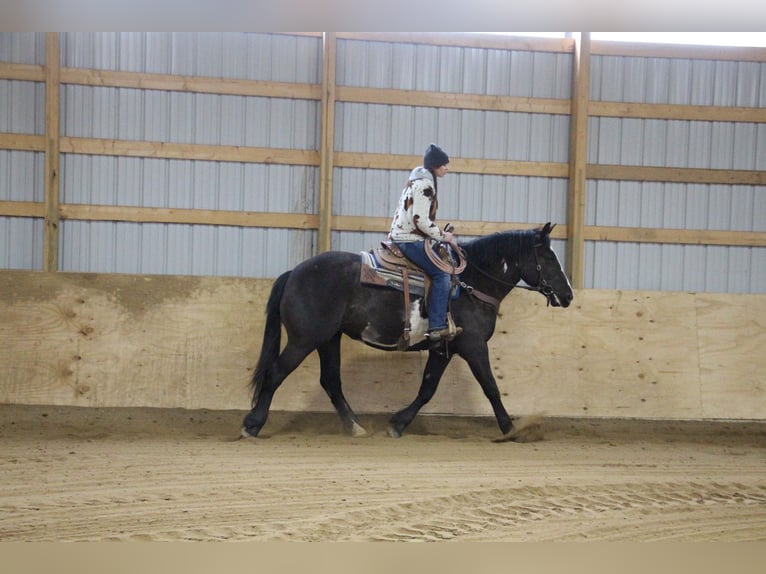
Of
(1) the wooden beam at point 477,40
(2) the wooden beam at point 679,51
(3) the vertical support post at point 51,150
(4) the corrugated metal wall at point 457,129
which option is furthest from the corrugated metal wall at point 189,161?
(2) the wooden beam at point 679,51

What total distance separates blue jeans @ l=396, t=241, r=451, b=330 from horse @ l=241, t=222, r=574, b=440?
163 mm

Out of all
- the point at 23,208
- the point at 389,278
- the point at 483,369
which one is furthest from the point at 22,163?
the point at 483,369

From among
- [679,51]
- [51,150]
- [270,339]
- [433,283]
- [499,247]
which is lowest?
[270,339]

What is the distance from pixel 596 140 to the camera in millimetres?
9711

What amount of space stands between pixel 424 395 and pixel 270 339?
57.1 inches

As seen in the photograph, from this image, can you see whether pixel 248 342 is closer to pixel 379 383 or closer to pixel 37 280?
pixel 379 383

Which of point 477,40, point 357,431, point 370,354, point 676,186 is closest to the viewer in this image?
point 357,431

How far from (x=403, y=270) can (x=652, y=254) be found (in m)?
4.05

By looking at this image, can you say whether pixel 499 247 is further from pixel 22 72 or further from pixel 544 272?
pixel 22 72

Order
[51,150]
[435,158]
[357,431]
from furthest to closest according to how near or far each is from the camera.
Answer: [51,150]
[357,431]
[435,158]

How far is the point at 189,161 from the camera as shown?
9.20 m

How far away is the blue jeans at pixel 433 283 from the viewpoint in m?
6.94

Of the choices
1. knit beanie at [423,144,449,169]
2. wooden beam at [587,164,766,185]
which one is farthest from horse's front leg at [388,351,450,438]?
wooden beam at [587,164,766,185]
